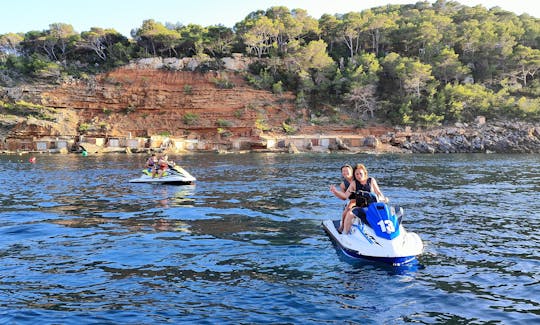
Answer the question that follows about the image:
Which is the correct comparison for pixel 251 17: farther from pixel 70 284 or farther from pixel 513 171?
pixel 70 284

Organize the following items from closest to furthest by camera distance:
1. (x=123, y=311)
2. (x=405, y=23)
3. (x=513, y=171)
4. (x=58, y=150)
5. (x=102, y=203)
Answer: (x=123, y=311) < (x=102, y=203) < (x=513, y=171) < (x=58, y=150) < (x=405, y=23)

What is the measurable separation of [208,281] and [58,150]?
5647 centimetres

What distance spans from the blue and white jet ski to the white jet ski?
1496 centimetres

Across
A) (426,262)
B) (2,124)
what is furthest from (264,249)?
(2,124)

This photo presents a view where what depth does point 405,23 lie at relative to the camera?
278ft

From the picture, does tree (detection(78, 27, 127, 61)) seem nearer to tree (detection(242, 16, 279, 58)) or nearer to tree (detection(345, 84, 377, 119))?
tree (detection(242, 16, 279, 58))

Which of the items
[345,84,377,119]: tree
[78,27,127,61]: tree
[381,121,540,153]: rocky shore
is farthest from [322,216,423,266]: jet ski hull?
[78,27,127,61]: tree

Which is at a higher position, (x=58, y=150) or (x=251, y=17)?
(x=251, y=17)

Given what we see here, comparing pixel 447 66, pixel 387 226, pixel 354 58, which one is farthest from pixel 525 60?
pixel 387 226

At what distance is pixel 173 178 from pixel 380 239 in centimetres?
1645

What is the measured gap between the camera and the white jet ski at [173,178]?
23.2m

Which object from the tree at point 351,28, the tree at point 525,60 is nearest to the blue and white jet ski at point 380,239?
the tree at point 351,28

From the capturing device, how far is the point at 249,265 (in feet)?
29.4

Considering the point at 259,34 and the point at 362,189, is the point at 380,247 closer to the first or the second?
the point at 362,189
